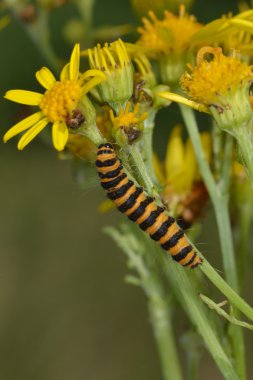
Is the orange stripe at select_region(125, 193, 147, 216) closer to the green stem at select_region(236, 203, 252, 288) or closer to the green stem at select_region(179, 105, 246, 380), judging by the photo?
the green stem at select_region(179, 105, 246, 380)

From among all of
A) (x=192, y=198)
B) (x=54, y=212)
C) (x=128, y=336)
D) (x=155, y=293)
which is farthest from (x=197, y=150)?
(x=54, y=212)

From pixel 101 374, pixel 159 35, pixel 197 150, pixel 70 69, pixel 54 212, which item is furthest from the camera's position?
pixel 54 212

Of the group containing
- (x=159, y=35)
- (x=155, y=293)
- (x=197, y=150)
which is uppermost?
(x=159, y=35)

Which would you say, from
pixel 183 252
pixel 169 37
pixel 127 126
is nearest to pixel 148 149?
pixel 127 126

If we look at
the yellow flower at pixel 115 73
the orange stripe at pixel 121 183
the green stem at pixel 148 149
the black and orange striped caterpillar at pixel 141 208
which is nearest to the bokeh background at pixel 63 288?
the green stem at pixel 148 149

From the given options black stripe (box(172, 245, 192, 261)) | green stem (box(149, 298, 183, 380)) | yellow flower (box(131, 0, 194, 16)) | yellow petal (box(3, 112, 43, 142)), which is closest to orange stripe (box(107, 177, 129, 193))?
black stripe (box(172, 245, 192, 261))

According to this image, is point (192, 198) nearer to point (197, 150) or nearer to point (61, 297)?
point (197, 150)

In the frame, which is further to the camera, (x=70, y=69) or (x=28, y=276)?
(x=28, y=276)
